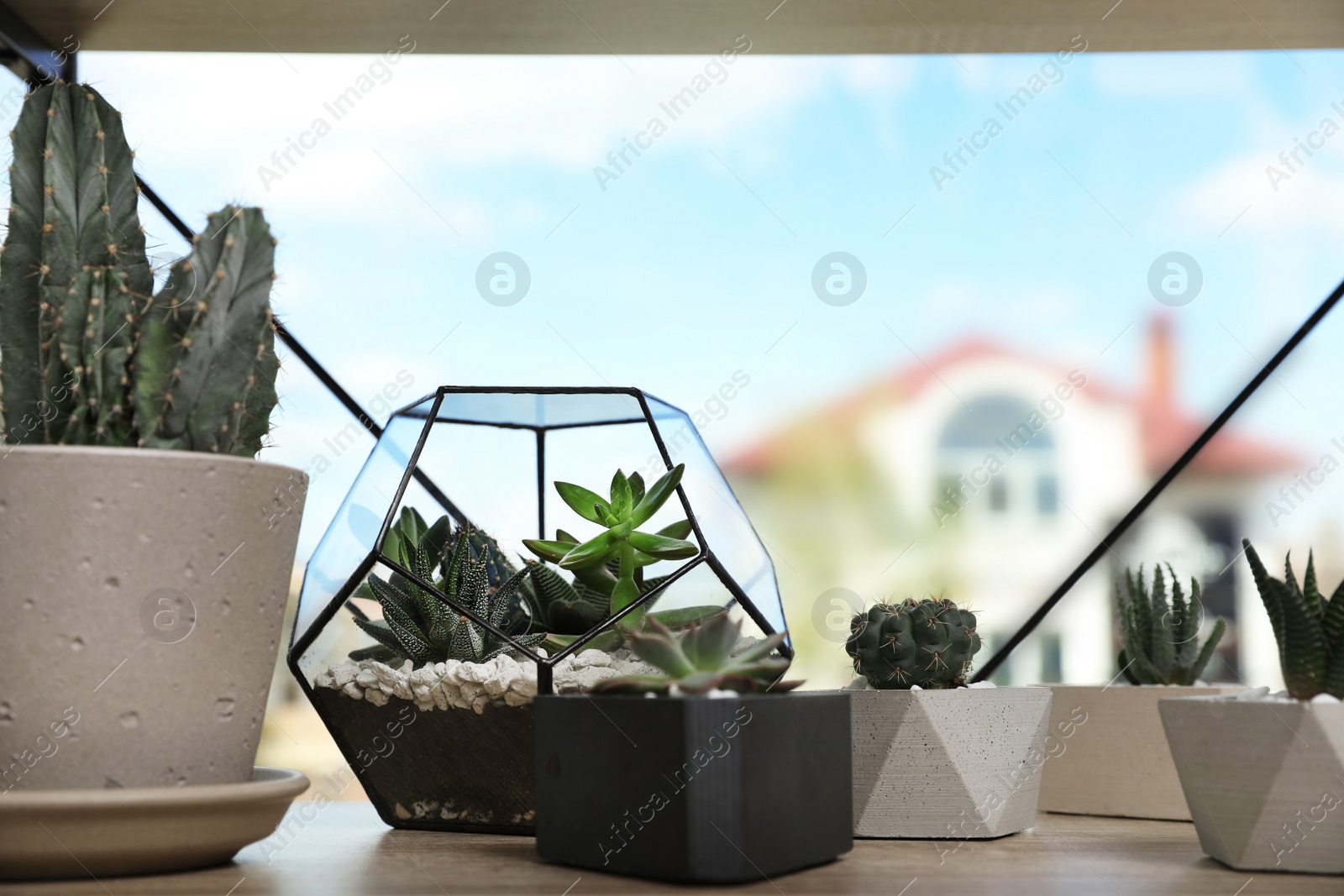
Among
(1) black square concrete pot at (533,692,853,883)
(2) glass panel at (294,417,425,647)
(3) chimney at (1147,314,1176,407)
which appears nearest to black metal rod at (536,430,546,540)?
(2) glass panel at (294,417,425,647)

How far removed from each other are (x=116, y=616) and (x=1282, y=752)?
29.6 inches

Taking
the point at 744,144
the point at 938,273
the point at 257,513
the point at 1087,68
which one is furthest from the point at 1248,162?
the point at 257,513

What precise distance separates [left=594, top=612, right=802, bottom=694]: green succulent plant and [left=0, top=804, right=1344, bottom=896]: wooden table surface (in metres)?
0.12

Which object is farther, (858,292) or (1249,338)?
(858,292)

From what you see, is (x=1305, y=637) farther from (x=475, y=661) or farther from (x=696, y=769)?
(x=475, y=661)

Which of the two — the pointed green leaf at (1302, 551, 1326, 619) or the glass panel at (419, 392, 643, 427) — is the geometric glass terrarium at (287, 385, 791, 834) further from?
the pointed green leaf at (1302, 551, 1326, 619)

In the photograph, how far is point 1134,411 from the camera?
1450 mm

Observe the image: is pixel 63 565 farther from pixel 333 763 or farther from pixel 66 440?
pixel 333 763

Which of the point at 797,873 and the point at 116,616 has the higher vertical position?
the point at 116,616

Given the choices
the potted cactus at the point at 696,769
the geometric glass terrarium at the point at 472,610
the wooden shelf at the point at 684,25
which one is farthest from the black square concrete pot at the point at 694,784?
the wooden shelf at the point at 684,25

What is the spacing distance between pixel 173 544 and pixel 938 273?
1.16 metres

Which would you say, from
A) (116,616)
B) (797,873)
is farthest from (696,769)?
(116,616)

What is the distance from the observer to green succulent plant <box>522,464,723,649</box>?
0.84 m

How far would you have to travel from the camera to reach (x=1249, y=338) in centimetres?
137
